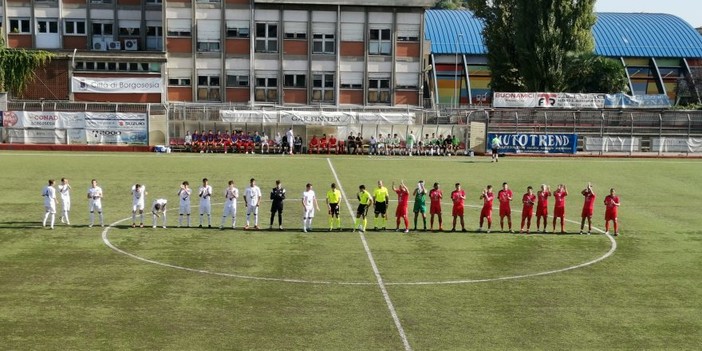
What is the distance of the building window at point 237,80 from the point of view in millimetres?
70625

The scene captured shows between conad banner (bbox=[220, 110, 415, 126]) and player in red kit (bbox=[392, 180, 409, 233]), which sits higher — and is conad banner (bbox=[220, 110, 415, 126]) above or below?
above

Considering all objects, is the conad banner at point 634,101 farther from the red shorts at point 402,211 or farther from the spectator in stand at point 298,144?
the red shorts at point 402,211

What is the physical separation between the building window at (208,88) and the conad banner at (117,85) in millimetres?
3453

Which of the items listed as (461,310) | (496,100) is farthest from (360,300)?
(496,100)

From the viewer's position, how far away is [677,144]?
198 ft

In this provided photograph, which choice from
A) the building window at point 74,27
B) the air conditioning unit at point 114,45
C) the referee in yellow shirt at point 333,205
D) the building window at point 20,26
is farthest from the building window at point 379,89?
the referee in yellow shirt at point 333,205

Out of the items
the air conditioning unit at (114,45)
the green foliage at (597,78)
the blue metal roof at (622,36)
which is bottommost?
the green foliage at (597,78)

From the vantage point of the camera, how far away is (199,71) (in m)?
70.4

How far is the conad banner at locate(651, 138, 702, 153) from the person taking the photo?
6022cm

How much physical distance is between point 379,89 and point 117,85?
23.2 metres

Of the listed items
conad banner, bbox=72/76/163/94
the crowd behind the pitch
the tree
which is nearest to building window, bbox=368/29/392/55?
the tree

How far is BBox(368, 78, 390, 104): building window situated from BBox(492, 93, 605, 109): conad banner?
1107 cm

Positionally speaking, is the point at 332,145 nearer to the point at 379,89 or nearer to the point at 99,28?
the point at 379,89

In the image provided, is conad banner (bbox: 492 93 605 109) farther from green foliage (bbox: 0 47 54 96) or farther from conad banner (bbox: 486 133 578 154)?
green foliage (bbox: 0 47 54 96)
